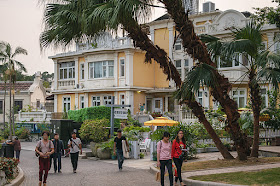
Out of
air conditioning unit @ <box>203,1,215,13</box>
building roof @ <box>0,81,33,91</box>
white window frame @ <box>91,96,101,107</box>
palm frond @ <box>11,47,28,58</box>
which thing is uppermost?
air conditioning unit @ <box>203,1,215,13</box>

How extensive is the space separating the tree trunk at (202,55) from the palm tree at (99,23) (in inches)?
32.0

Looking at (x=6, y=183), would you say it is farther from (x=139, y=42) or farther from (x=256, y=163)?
(x=256, y=163)

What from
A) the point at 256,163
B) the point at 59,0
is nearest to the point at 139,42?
the point at 59,0

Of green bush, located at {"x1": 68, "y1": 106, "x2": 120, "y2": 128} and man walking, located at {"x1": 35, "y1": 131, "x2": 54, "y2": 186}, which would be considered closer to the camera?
man walking, located at {"x1": 35, "y1": 131, "x2": 54, "y2": 186}

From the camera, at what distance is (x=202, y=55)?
15.9 m

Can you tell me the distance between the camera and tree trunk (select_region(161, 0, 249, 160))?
1523cm

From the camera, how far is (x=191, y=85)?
575 inches

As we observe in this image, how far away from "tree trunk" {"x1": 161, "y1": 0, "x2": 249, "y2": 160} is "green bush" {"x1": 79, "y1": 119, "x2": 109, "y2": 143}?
39.8 ft

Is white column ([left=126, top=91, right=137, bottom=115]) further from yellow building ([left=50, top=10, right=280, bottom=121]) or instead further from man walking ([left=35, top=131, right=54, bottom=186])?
man walking ([left=35, top=131, right=54, bottom=186])

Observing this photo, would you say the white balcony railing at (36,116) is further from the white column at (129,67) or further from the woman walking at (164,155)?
the woman walking at (164,155)

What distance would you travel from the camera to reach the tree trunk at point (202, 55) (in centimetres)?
1523

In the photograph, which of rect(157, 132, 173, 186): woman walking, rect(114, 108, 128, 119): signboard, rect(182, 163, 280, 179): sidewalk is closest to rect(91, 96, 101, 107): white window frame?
rect(114, 108, 128, 119): signboard

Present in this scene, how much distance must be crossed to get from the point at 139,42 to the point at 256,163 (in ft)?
20.4

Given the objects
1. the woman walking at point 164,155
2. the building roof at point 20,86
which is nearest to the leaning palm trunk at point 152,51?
the woman walking at point 164,155
